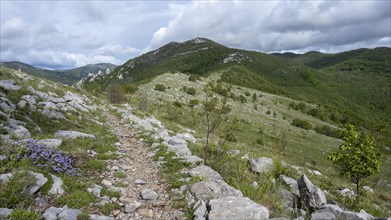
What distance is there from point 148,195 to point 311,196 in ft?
15.2

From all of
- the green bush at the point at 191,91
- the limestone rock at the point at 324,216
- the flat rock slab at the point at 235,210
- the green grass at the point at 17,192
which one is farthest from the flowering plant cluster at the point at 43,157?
the green bush at the point at 191,91

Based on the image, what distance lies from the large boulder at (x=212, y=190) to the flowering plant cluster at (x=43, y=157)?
335 centimetres

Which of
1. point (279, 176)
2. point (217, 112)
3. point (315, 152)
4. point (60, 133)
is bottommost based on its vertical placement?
point (315, 152)

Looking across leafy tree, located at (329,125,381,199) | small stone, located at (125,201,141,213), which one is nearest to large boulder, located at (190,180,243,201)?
A: small stone, located at (125,201,141,213)

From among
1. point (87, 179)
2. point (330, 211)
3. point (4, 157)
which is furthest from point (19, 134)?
point (330, 211)

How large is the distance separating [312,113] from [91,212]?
65889mm

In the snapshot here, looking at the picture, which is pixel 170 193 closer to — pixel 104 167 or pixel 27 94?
pixel 104 167

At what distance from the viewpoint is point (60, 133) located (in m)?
11.4

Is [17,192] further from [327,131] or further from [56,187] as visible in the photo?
[327,131]

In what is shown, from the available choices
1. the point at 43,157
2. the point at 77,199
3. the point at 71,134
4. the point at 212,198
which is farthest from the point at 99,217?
the point at 71,134

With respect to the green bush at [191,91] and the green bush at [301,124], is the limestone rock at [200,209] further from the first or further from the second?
the green bush at [301,124]

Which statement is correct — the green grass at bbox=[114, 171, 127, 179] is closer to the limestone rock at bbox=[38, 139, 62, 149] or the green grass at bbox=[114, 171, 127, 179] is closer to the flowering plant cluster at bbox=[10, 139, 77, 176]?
the flowering plant cluster at bbox=[10, 139, 77, 176]

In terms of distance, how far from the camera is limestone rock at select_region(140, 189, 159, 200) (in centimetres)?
703

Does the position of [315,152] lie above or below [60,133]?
below
